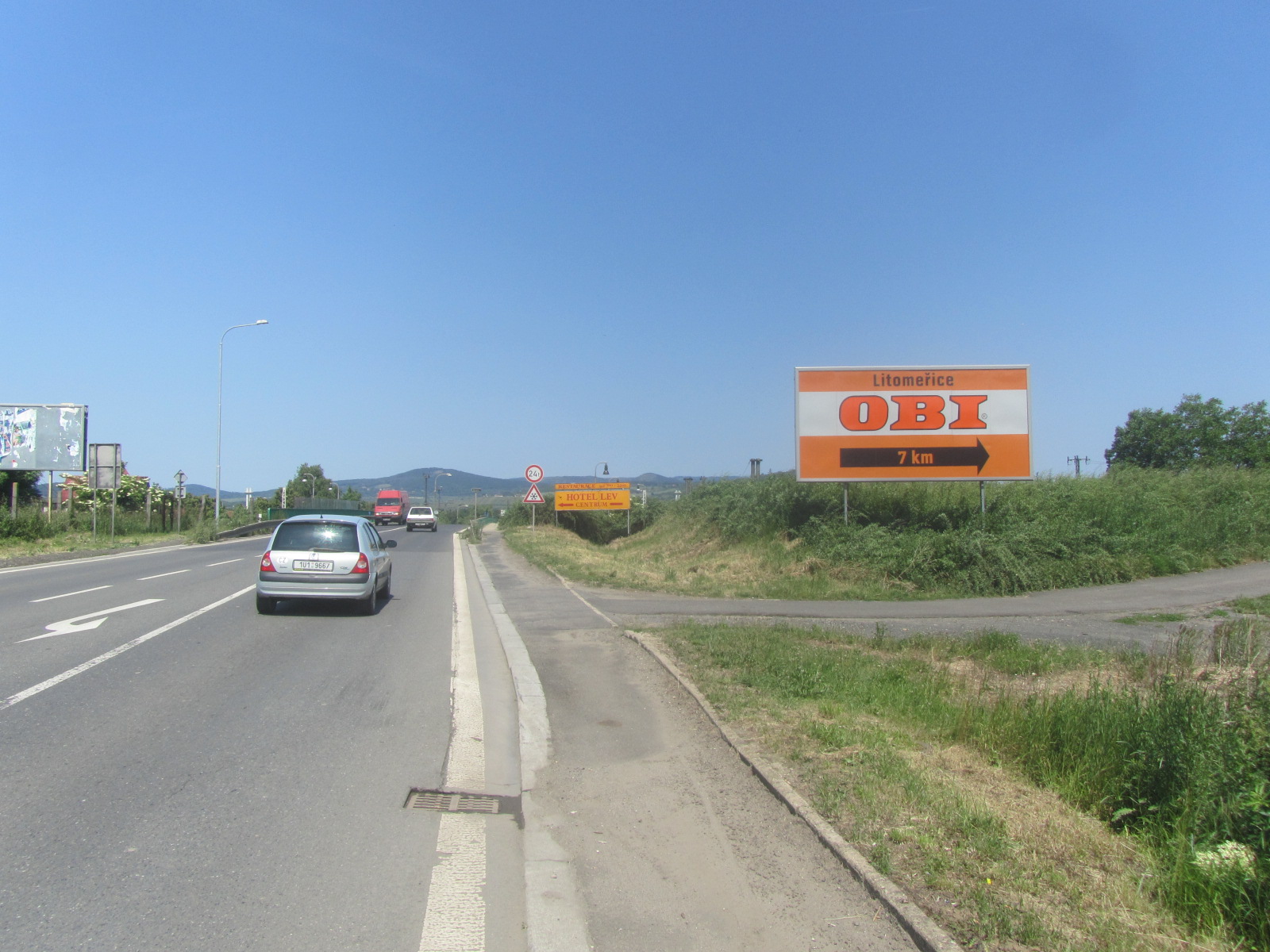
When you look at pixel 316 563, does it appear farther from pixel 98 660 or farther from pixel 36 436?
pixel 36 436

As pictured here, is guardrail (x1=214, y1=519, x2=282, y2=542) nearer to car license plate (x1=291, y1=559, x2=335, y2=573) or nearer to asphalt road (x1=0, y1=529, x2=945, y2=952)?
car license plate (x1=291, y1=559, x2=335, y2=573)

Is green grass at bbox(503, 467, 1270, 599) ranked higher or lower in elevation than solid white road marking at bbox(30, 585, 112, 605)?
higher

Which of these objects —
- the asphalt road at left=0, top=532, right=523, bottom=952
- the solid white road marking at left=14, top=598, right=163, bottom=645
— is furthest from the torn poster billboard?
the asphalt road at left=0, top=532, right=523, bottom=952

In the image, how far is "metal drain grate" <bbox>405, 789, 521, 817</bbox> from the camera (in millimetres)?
5324

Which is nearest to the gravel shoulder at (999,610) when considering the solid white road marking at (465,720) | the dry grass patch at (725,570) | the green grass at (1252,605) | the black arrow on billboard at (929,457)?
the green grass at (1252,605)

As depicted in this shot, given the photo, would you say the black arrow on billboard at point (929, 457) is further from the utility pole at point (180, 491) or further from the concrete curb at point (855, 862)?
the utility pole at point (180, 491)

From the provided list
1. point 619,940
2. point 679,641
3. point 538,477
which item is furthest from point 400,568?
point 619,940

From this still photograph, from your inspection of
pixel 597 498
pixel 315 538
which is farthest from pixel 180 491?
pixel 315 538

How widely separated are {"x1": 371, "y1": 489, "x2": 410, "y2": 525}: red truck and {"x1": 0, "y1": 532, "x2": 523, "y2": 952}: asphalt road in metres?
50.0

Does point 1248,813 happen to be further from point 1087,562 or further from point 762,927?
point 1087,562

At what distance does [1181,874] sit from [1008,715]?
108 inches

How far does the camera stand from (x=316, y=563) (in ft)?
44.1

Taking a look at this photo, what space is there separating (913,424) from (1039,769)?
51.2 ft

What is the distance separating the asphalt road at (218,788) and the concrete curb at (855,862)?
5.22 feet
